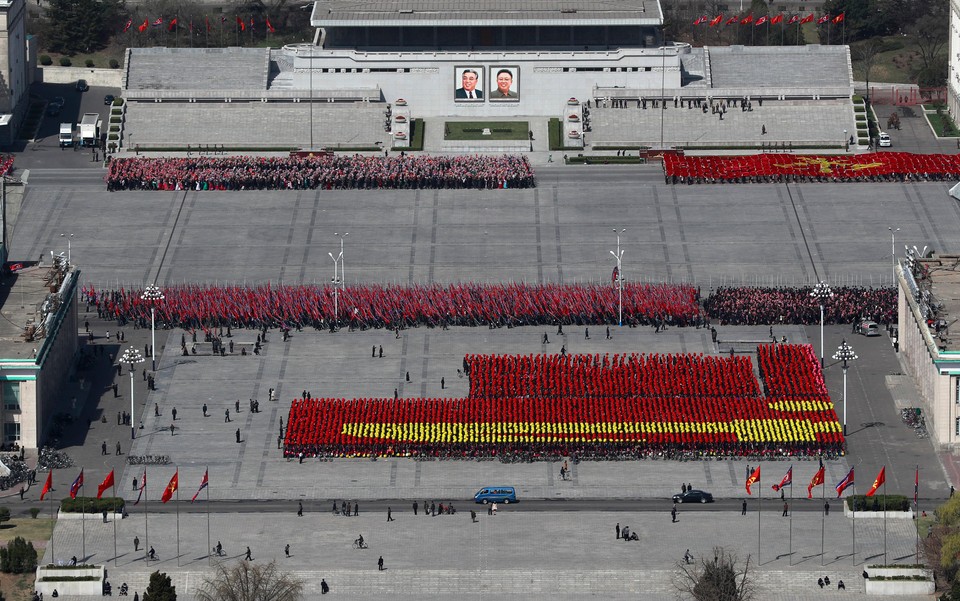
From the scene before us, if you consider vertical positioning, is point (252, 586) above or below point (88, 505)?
below

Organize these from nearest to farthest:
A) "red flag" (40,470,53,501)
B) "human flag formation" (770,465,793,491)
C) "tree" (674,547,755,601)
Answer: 1. "tree" (674,547,755,601)
2. "human flag formation" (770,465,793,491)
3. "red flag" (40,470,53,501)

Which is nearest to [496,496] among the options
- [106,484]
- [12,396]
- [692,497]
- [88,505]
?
[692,497]

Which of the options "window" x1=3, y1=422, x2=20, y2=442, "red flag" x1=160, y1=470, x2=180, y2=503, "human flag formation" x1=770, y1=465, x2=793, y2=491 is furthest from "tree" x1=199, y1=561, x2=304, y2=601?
"human flag formation" x1=770, y1=465, x2=793, y2=491

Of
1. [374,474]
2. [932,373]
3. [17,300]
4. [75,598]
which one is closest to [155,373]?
[17,300]

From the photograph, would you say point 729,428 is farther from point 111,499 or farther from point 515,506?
point 111,499

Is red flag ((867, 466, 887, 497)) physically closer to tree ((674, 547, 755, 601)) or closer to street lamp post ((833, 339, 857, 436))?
tree ((674, 547, 755, 601))

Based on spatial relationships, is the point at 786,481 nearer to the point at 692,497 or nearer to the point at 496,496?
the point at 692,497
